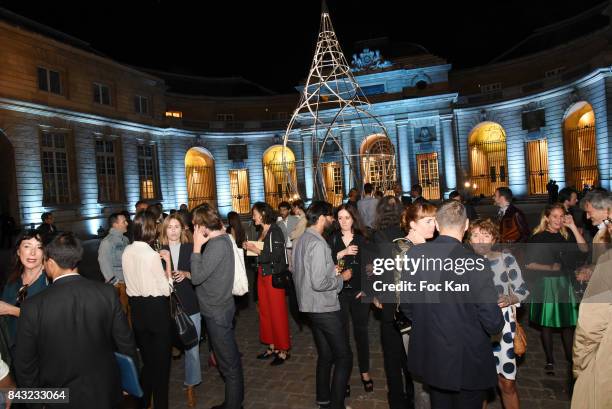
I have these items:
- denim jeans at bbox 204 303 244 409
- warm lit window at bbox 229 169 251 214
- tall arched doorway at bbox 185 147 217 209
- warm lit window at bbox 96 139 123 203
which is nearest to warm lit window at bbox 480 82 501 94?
warm lit window at bbox 229 169 251 214

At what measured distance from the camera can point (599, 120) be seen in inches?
854

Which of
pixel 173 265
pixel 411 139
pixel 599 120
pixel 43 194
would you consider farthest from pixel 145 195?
pixel 599 120

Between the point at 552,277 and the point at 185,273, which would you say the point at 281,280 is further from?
the point at 552,277

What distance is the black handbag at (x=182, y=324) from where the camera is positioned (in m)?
4.21

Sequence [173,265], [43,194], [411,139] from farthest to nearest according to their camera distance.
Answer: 1. [411,139]
2. [43,194]
3. [173,265]

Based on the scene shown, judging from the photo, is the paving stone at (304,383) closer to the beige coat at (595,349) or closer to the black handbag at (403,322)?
the black handbag at (403,322)

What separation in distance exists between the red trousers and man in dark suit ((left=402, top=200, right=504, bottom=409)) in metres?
3.25

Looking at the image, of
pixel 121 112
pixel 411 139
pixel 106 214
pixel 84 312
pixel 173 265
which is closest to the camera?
pixel 84 312

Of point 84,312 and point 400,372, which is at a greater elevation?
point 84,312

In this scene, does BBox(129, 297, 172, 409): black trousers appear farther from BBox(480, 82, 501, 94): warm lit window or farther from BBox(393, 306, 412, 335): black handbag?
BBox(480, 82, 501, 94): warm lit window

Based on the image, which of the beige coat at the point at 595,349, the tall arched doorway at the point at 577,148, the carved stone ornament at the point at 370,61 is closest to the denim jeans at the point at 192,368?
the beige coat at the point at 595,349

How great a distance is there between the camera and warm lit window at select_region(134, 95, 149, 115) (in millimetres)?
28178

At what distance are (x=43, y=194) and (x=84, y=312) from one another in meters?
21.9

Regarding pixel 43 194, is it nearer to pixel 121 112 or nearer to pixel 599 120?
pixel 121 112
